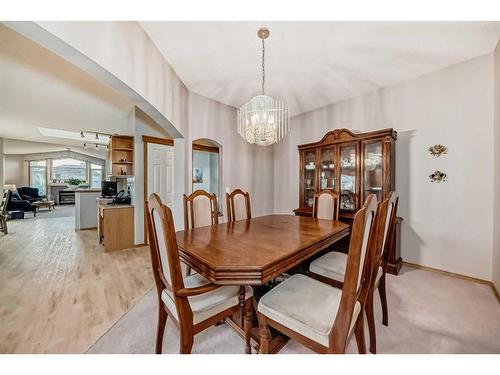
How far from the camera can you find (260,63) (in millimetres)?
2584

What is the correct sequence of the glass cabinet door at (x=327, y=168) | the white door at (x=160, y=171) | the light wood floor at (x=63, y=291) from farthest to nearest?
the white door at (x=160, y=171) < the glass cabinet door at (x=327, y=168) < the light wood floor at (x=63, y=291)

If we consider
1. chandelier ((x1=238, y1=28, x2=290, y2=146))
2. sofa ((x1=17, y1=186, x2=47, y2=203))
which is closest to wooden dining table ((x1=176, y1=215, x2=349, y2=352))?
chandelier ((x1=238, y1=28, x2=290, y2=146))

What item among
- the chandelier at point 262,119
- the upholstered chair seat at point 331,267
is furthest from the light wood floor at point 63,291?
the chandelier at point 262,119

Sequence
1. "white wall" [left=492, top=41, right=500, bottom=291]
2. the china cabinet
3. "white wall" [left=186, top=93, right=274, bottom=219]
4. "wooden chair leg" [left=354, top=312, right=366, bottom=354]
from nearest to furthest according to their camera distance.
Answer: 1. "wooden chair leg" [left=354, top=312, right=366, bottom=354]
2. "white wall" [left=492, top=41, right=500, bottom=291]
3. the china cabinet
4. "white wall" [left=186, top=93, right=274, bottom=219]

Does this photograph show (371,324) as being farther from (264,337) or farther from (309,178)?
(309,178)

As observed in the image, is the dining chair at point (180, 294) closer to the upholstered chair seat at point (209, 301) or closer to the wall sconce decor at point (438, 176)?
the upholstered chair seat at point (209, 301)

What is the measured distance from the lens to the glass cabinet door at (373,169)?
2895mm

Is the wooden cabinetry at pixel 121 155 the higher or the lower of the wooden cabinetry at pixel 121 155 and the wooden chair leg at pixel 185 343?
the higher

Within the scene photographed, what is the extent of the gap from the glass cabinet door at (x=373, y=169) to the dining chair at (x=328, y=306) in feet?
7.06

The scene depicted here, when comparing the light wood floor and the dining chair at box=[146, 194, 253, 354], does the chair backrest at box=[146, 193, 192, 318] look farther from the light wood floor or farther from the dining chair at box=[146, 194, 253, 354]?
the light wood floor

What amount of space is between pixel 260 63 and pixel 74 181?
11965 millimetres

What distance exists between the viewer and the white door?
3.91 meters

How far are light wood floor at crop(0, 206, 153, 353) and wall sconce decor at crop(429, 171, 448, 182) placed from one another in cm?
368
